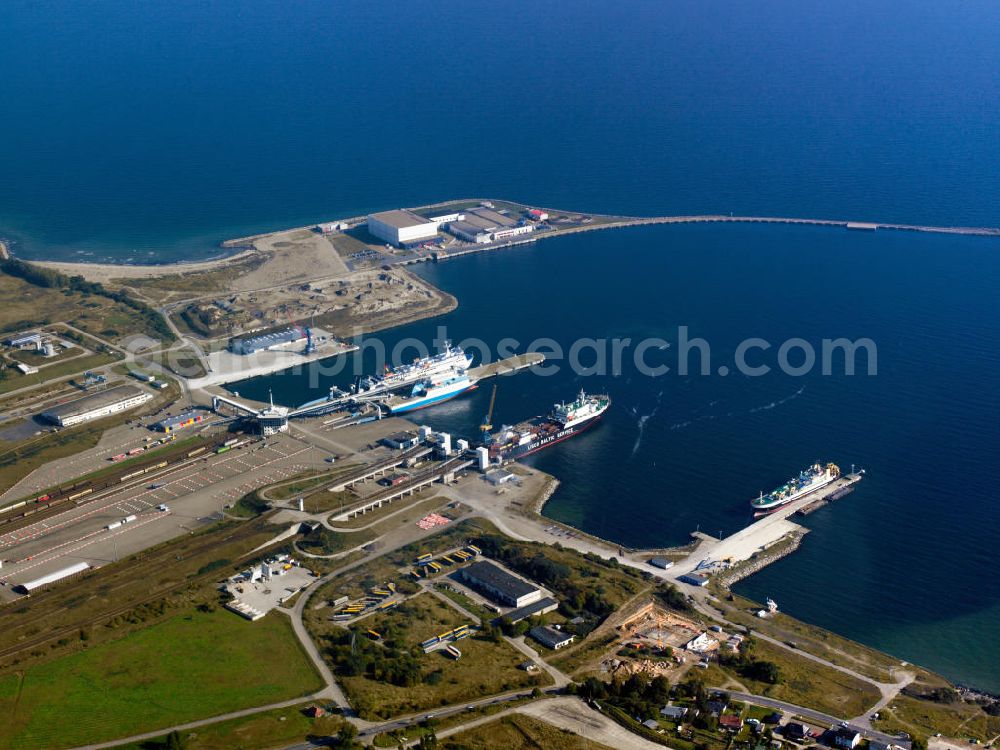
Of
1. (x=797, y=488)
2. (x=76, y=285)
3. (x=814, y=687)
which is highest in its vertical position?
(x=76, y=285)

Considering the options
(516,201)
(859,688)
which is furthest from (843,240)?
(859,688)

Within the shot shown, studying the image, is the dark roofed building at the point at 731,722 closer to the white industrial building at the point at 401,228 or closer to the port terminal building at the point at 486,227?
the port terminal building at the point at 486,227

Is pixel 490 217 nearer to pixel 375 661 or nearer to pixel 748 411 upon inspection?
pixel 748 411

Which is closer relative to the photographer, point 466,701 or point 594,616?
point 466,701

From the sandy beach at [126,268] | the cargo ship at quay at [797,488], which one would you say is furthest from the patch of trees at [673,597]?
the sandy beach at [126,268]

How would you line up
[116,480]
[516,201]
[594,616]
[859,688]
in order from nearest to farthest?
1. [859,688]
2. [594,616]
3. [116,480]
4. [516,201]

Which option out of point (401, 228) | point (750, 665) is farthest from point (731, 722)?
point (401, 228)

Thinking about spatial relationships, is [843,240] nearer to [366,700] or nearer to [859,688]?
[859,688]
